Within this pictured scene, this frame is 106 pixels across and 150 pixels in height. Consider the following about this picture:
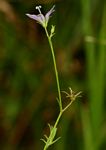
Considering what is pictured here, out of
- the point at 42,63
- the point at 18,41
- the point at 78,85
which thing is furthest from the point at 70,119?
the point at 18,41

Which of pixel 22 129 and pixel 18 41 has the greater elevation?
pixel 18 41

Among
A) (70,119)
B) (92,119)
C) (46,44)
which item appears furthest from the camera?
(46,44)

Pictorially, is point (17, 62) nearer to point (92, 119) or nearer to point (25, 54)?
point (25, 54)

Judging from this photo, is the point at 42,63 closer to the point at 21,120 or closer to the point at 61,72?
the point at 61,72

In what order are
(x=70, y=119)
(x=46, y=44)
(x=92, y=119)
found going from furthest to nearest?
(x=46, y=44) → (x=70, y=119) → (x=92, y=119)

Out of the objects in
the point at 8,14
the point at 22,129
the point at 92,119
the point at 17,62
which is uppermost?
the point at 8,14

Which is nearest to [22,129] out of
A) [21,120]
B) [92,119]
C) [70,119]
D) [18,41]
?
[21,120]

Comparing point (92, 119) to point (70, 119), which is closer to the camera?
point (92, 119)
